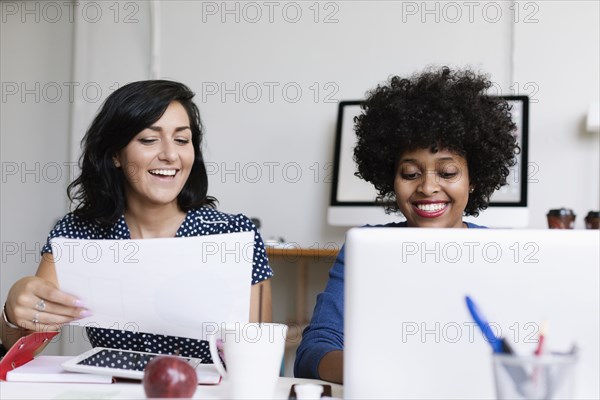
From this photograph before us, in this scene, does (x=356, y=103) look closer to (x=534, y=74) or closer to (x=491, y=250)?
(x=534, y=74)

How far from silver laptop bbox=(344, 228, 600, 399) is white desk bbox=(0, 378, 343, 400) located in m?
0.16

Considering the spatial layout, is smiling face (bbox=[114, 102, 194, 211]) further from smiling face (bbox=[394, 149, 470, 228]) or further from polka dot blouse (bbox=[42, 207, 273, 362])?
smiling face (bbox=[394, 149, 470, 228])

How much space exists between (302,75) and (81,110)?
1.06m

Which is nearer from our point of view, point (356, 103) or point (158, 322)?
point (158, 322)

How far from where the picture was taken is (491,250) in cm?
82

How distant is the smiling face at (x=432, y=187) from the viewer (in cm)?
140

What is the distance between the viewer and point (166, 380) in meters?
0.81

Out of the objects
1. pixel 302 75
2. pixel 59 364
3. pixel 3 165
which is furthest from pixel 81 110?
pixel 59 364

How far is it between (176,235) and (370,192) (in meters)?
1.25

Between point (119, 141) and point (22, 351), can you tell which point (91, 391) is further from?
point (119, 141)

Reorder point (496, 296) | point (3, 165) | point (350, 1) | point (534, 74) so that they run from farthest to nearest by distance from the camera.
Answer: point (3, 165), point (350, 1), point (534, 74), point (496, 296)

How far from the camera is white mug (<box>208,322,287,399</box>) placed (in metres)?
0.88
